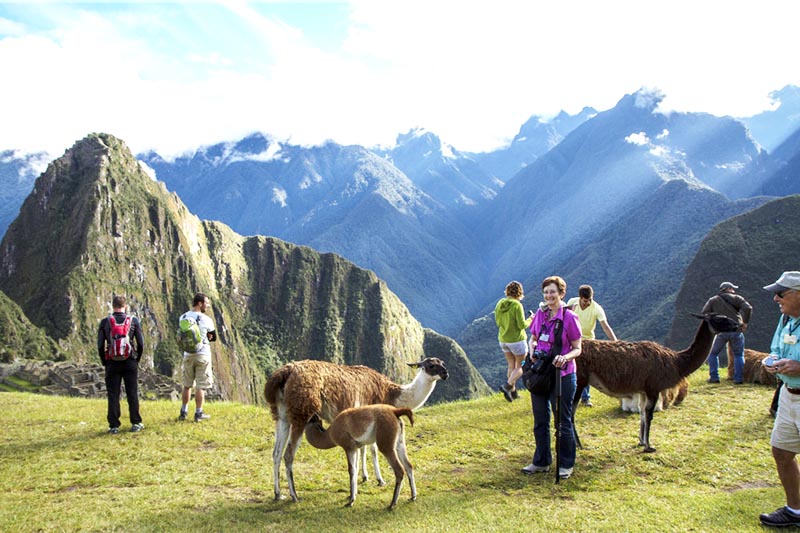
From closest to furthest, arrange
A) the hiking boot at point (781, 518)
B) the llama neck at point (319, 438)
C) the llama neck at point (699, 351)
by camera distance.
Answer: the hiking boot at point (781, 518), the llama neck at point (319, 438), the llama neck at point (699, 351)

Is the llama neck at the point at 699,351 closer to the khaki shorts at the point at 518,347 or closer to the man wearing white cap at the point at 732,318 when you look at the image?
the man wearing white cap at the point at 732,318

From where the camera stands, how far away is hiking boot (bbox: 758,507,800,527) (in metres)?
5.95

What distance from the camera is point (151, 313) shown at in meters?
118

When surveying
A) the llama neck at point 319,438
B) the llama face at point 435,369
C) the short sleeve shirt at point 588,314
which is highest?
the short sleeve shirt at point 588,314

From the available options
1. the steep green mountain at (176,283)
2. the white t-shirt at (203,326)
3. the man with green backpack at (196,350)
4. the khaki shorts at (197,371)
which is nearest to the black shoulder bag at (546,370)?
the man with green backpack at (196,350)

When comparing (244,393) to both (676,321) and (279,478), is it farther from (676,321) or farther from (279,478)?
(279,478)

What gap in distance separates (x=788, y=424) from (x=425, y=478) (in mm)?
5031

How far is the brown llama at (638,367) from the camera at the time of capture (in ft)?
31.1

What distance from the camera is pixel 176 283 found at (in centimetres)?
12875

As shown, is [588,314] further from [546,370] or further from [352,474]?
[352,474]

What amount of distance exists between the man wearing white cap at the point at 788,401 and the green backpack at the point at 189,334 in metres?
10.7

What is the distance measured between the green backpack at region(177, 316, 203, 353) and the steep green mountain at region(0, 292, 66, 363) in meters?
73.5

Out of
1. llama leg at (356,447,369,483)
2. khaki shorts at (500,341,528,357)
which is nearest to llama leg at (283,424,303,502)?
llama leg at (356,447,369,483)

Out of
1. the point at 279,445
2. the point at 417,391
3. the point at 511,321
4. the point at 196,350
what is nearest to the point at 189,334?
the point at 196,350
